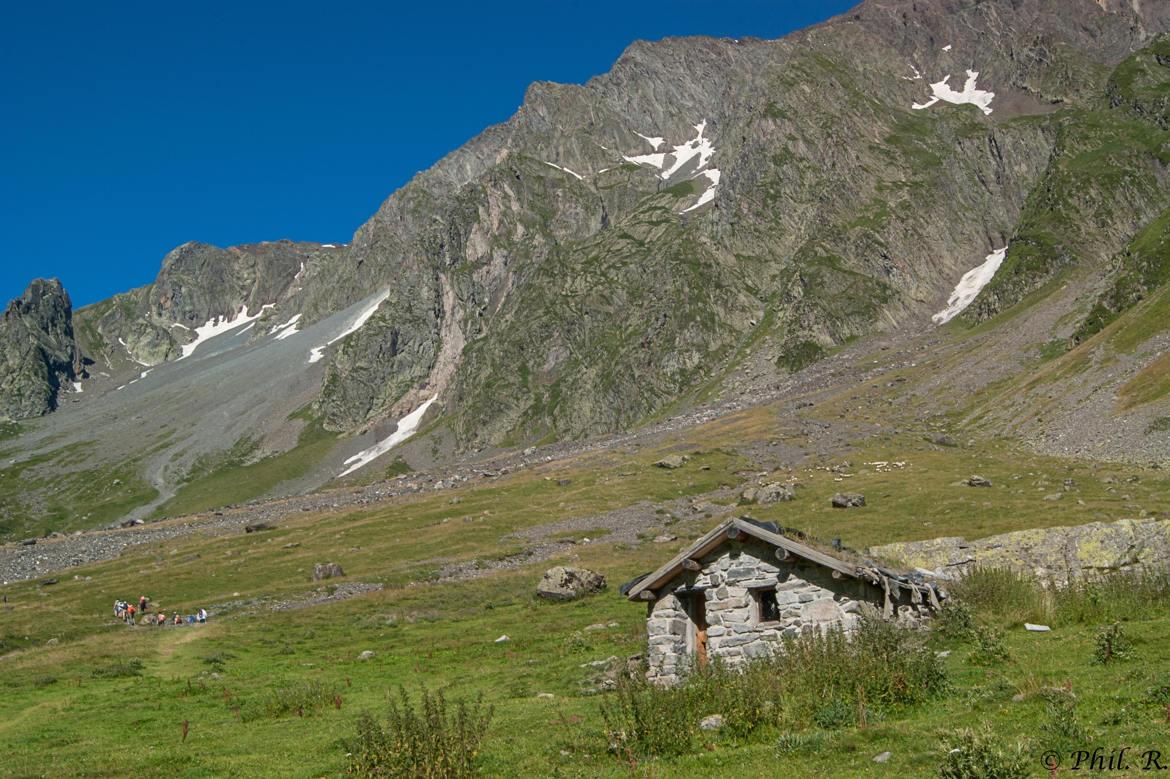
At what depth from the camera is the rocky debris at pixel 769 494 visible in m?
72.3

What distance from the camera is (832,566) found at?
23.5 metres

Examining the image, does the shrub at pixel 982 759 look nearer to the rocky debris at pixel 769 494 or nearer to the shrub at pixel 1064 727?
the shrub at pixel 1064 727

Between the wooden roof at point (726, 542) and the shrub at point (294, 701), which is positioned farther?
the shrub at point (294, 701)

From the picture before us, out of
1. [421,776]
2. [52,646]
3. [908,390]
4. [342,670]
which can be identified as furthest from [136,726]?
[908,390]

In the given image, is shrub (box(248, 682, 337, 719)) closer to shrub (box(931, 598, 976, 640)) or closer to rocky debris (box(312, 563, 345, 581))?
shrub (box(931, 598, 976, 640))

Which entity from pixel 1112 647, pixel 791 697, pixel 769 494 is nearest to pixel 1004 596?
pixel 1112 647

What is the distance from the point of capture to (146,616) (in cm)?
5928

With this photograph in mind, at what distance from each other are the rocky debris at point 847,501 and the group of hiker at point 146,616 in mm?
49192

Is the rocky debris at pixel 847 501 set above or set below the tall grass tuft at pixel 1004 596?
above

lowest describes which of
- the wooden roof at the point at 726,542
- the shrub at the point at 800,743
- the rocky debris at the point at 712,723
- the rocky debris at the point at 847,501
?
the rocky debris at the point at 712,723

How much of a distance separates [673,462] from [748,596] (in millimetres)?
74942

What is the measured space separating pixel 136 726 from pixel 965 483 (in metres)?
60.5

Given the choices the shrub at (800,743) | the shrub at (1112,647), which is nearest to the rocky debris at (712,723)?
the shrub at (800,743)

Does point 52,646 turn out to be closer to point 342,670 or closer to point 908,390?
point 342,670
